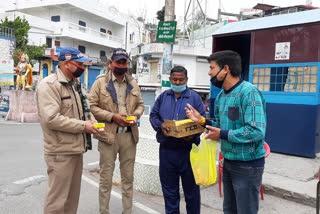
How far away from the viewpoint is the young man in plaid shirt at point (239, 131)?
223 centimetres

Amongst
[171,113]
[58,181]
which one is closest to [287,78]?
[171,113]

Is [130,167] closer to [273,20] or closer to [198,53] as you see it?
[273,20]

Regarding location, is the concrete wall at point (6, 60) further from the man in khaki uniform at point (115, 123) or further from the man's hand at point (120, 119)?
the man's hand at point (120, 119)

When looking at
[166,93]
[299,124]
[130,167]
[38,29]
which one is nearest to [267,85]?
[299,124]

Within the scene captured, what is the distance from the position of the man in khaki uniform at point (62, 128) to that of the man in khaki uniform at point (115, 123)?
1.35ft

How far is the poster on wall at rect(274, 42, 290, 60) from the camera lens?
228 inches

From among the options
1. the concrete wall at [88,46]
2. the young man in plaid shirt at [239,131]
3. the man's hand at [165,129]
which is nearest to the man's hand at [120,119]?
the man's hand at [165,129]

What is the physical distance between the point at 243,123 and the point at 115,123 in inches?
63.5

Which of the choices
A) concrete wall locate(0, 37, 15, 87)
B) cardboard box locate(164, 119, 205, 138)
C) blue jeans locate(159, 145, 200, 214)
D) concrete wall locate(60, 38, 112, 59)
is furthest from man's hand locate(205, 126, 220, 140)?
concrete wall locate(60, 38, 112, 59)

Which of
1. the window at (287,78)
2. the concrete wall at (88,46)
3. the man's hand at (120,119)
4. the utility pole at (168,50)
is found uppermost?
the concrete wall at (88,46)

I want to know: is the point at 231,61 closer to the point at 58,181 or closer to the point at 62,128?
the point at 62,128

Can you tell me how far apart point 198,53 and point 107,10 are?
21.2m

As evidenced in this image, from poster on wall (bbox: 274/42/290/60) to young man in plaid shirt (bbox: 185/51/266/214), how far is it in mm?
4015

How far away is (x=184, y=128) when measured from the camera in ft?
9.05
